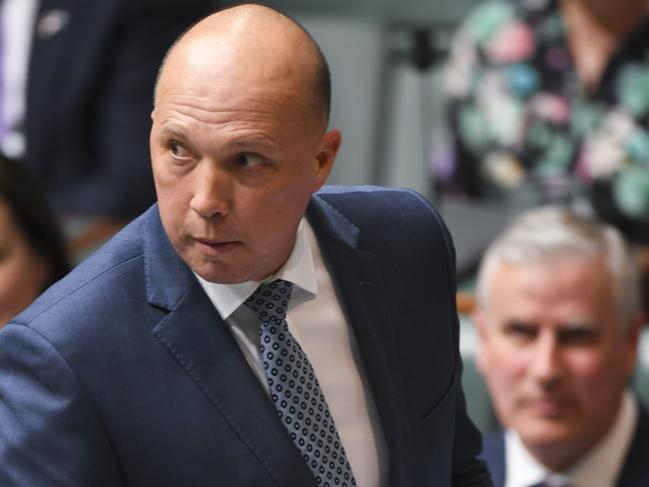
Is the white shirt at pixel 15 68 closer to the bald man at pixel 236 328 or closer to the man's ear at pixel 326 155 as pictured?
the bald man at pixel 236 328

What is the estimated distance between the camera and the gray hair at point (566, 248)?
175 cm

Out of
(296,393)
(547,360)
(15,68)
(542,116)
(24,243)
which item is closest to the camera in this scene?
(296,393)

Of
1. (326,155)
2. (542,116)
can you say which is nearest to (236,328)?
(326,155)

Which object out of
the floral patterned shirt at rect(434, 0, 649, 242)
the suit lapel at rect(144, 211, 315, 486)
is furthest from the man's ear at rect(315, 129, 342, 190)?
the floral patterned shirt at rect(434, 0, 649, 242)

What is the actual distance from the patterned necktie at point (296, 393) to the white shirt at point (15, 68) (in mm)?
1826

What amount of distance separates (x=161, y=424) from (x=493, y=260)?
37.5 inches

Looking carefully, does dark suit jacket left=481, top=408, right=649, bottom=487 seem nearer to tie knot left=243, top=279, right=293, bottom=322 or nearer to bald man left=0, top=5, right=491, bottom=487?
bald man left=0, top=5, right=491, bottom=487

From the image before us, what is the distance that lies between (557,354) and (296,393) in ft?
2.69

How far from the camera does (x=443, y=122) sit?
2818mm

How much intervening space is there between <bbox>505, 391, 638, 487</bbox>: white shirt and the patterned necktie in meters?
0.76

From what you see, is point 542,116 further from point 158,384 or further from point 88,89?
point 158,384

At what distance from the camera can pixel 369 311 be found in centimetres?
102

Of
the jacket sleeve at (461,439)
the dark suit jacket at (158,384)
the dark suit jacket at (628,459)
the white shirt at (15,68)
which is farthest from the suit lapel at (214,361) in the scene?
the white shirt at (15,68)

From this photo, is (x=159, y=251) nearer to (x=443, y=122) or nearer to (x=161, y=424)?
(x=161, y=424)
